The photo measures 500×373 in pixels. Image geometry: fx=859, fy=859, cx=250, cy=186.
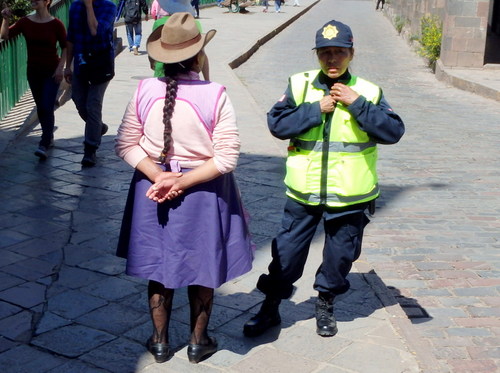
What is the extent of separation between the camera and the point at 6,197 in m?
7.14

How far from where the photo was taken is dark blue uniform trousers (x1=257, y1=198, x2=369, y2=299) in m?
4.33

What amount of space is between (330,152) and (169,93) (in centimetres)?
90

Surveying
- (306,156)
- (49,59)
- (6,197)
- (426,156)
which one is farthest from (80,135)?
(306,156)

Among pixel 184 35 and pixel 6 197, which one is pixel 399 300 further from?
pixel 6 197

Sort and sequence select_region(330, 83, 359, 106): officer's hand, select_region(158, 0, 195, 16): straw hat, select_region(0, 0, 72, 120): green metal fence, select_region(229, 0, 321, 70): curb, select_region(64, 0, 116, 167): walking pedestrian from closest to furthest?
select_region(330, 83, 359, 106): officer's hand, select_region(158, 0, 195, 16): straw hat, select_region(64, 0, 116, 167): walking pedestrian, select_region(0, 0, 72, 120): green metal fence, select_region(229, 0, 321, 70): curb

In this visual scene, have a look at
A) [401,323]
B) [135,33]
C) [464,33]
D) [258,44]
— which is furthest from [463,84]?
[401,323]

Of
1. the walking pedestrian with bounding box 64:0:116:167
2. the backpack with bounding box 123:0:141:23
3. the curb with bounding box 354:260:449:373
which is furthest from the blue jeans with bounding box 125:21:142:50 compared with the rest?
the curb with bounding box 354:260:449:373

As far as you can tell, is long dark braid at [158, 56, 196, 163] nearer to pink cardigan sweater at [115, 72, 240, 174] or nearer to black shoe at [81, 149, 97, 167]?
pink cardigan sweater at [115, 72, 240, 174]

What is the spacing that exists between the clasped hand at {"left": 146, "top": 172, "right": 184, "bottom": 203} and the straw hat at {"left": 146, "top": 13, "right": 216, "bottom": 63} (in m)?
0.51

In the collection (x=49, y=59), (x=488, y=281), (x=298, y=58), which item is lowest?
(x=298, y=58)

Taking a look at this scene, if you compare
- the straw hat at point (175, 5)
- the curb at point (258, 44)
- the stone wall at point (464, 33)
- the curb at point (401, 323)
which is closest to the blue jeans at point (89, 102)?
the straw hat at point (175, 5)

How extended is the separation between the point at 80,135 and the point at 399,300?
5.41 metres

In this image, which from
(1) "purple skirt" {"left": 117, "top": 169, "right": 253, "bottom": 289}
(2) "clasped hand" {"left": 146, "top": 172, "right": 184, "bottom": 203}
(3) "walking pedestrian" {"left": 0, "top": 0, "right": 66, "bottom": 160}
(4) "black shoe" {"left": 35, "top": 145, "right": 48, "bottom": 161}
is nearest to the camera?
(2) "clasped hand" {"left": 146, "top": 172, "right": 184, "bottom": 203}

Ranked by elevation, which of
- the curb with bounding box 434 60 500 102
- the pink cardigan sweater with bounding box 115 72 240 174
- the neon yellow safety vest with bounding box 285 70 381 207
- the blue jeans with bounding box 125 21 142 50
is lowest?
the curb with bounding box 434 60 500 102
